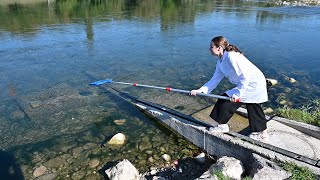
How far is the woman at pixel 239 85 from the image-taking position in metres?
5.14

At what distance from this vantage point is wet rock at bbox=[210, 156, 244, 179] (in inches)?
196

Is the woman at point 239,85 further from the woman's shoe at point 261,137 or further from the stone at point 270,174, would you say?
the stone at point 270,174

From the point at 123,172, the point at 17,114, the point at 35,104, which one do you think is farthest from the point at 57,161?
the point at 35,104

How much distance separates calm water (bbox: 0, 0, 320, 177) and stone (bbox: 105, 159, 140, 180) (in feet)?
1.74

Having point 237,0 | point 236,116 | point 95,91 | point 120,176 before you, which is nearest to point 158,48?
point 95,91

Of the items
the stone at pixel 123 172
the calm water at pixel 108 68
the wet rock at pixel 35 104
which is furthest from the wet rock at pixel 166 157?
the wet rock at pixel 35 104

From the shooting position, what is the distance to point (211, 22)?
21891 millimetres

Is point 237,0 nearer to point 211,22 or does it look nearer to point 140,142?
point 211,22

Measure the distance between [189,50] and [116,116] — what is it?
23.8 feet

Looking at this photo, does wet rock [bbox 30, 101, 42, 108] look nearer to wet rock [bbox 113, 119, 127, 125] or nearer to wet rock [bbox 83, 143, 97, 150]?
wet rock [bbox 113, 119, 127, 125]

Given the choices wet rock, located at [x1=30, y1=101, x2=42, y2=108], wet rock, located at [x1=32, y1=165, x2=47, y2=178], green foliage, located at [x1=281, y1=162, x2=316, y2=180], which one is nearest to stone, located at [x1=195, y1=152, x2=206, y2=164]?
green foliage, located at [x1=281, y1=162, x2=316, y2=180]

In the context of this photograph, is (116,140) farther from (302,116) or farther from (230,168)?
(302,116)

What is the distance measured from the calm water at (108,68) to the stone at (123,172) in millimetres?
531

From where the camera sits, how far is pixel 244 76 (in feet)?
16.9
